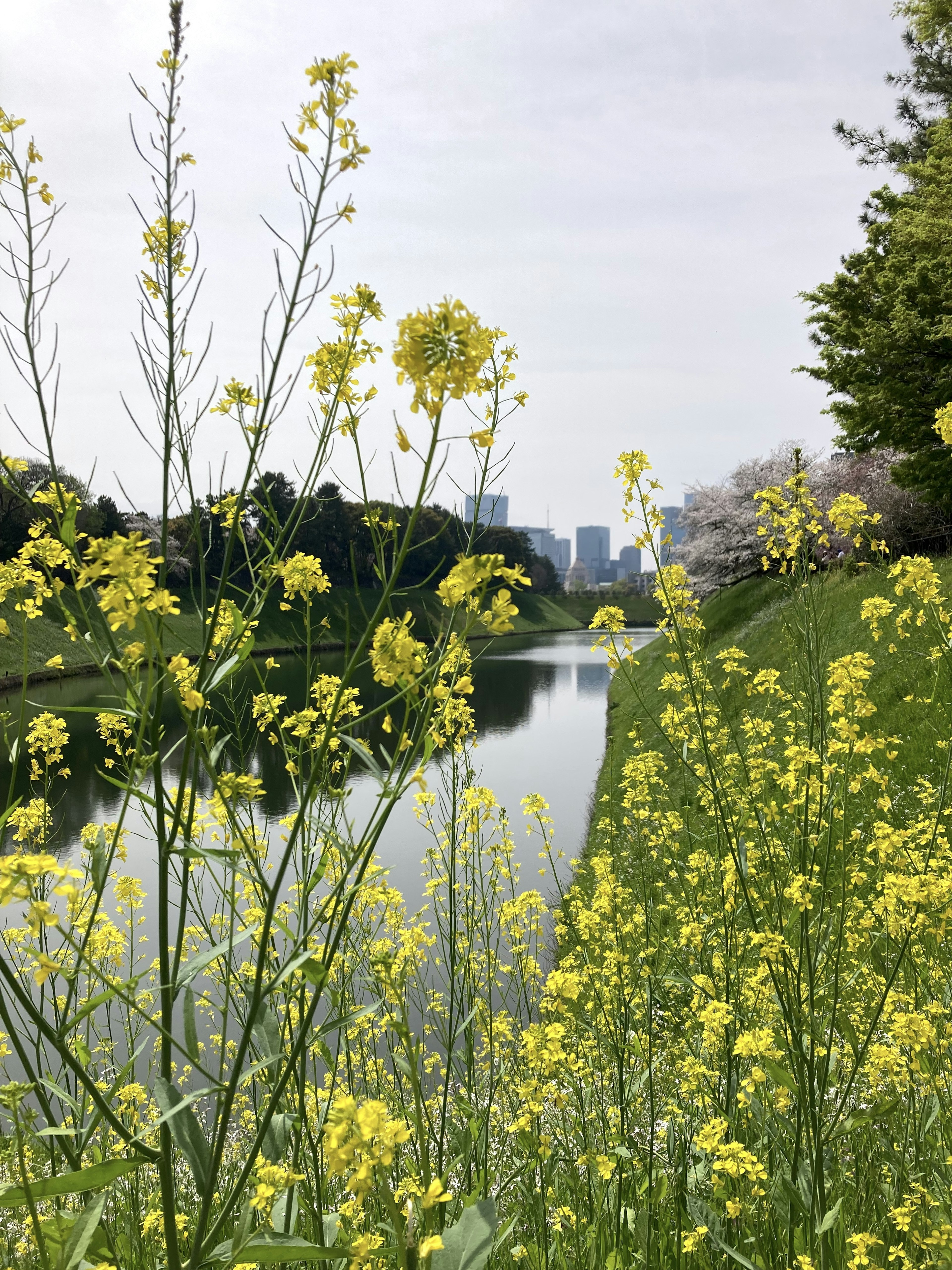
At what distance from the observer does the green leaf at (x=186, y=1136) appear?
930 millimetres

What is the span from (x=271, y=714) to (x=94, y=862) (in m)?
0.81

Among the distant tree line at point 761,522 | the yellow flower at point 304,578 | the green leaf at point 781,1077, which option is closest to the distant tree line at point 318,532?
the yellow flower at point 304,578

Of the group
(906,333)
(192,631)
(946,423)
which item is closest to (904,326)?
(906,333)

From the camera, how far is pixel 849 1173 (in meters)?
2.34

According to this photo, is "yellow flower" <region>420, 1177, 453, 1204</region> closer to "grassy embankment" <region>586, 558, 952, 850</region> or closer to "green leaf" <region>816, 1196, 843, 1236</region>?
"green leaf" <region>816, 1196, 843, 1236</region>

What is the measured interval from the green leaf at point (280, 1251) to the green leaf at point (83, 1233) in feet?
0.54

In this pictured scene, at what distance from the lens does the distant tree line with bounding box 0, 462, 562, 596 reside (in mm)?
1409

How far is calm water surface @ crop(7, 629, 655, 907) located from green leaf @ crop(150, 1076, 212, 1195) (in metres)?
0.33

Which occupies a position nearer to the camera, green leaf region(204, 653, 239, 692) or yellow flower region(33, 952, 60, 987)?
yellow flower region(33, 952, 60, 987)

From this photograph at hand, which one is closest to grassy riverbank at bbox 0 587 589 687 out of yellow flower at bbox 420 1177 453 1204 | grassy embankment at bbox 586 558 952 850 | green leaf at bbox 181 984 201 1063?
green leaf at bbox 181 984 201 1063

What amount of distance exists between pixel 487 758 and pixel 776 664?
235 inches

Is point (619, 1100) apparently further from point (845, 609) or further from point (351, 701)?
point (845, 609)

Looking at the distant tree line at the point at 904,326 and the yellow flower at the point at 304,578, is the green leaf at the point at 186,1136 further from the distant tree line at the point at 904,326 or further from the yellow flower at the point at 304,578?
the distant tree line at the point at 904,326

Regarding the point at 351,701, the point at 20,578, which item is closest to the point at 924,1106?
the point at 351,701
